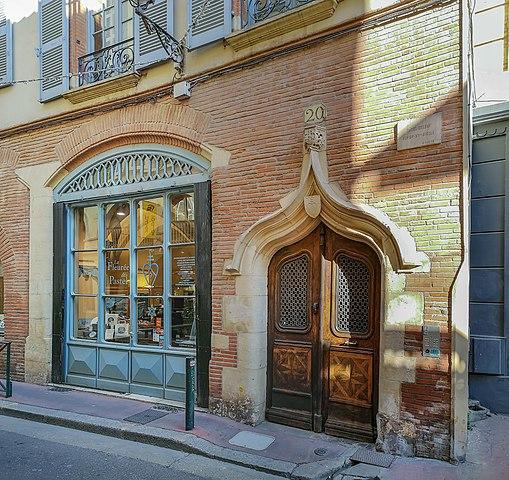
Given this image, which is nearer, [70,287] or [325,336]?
[325,336]

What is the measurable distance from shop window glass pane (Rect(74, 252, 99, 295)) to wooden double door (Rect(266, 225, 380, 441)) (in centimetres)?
344

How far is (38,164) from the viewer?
846 centimetres

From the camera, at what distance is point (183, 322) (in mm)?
7074

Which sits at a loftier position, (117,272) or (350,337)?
(117,272)

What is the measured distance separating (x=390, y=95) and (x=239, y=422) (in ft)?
14.6

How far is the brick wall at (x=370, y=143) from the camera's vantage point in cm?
497

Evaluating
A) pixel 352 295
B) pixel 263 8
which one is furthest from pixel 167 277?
pixel 263 8

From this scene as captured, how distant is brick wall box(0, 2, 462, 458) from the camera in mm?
4969

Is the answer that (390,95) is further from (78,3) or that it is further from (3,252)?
(3,252)

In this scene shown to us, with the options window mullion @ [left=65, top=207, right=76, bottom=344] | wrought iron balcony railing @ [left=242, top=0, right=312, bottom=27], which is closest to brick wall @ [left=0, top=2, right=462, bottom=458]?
wrought iron balcony railing @ [left=242, top=0, right=312, bottom=27]

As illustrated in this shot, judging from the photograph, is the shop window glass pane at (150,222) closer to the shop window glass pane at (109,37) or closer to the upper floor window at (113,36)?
the upper floor window at (113,36)

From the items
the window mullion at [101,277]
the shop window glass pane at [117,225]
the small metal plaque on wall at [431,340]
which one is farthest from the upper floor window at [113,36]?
the small metal plaque on wall at [431,340]

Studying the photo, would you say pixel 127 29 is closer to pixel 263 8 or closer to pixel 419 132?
pixel 263 8

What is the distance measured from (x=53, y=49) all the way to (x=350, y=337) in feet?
23.1
